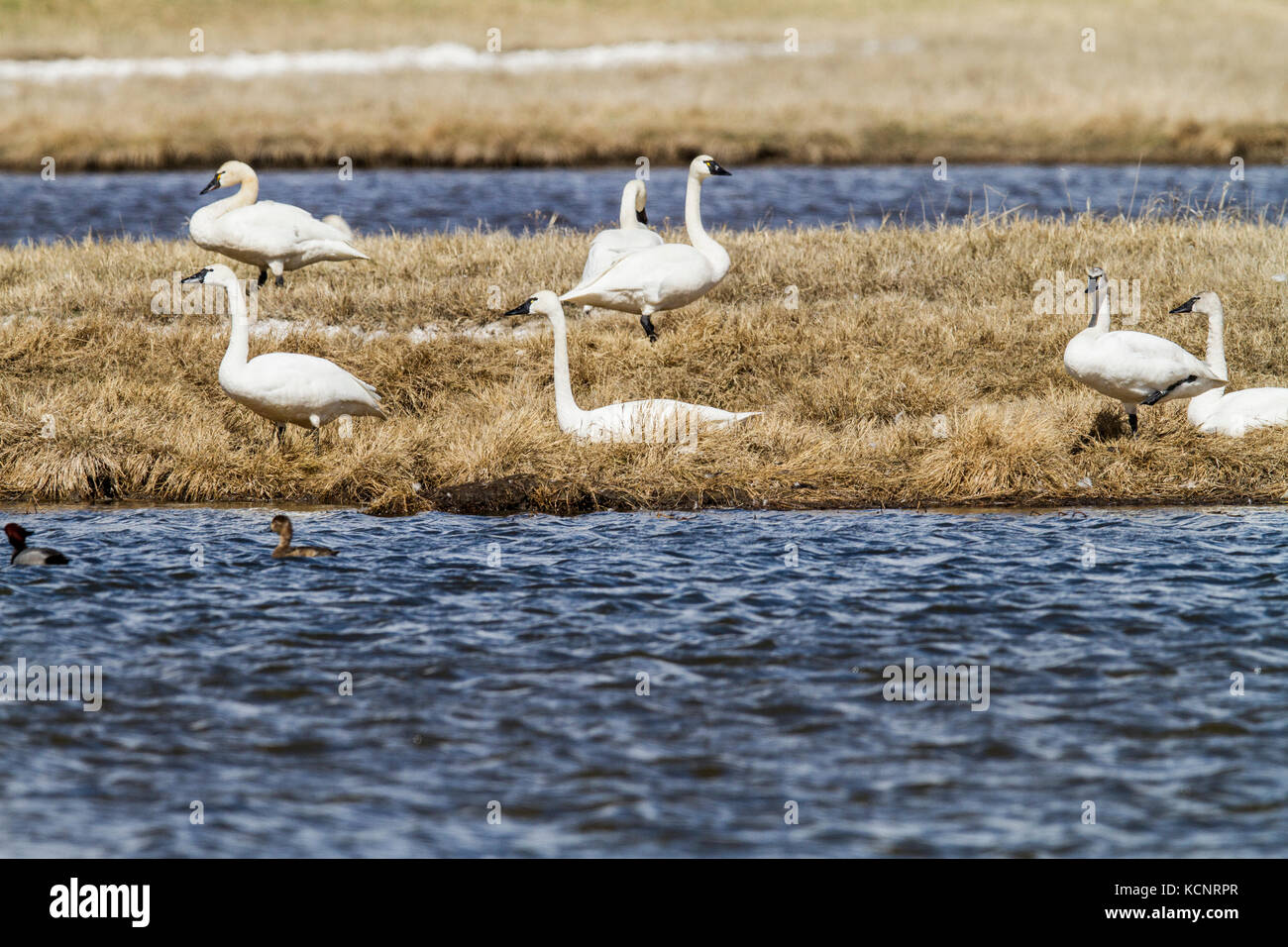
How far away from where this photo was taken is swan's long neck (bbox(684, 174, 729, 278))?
1341cm

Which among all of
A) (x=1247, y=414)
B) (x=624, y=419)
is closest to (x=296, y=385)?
(x=624, y=419)

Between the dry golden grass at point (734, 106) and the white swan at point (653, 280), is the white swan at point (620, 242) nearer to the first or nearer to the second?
the white swan at point (653, 280)

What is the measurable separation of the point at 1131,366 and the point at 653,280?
164 inches

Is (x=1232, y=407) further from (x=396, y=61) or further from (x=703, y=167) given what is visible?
(x=396, y=61)

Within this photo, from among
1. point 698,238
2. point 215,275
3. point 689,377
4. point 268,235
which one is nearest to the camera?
point 215,275

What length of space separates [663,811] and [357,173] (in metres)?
29.1

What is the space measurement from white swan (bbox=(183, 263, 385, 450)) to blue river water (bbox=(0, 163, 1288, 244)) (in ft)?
35.1

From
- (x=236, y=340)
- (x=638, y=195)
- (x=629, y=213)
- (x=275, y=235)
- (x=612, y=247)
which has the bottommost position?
(x=236, y=340)

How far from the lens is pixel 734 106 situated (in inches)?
1523

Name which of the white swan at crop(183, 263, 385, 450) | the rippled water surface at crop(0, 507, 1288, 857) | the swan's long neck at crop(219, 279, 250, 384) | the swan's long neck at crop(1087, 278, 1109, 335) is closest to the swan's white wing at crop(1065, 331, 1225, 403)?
the swan's long neck at crop(1087, 278, 1109, 335)

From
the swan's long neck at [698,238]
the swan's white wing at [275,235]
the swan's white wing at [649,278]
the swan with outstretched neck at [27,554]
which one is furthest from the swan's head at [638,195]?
the swan with outstretched neck at [27,554]
